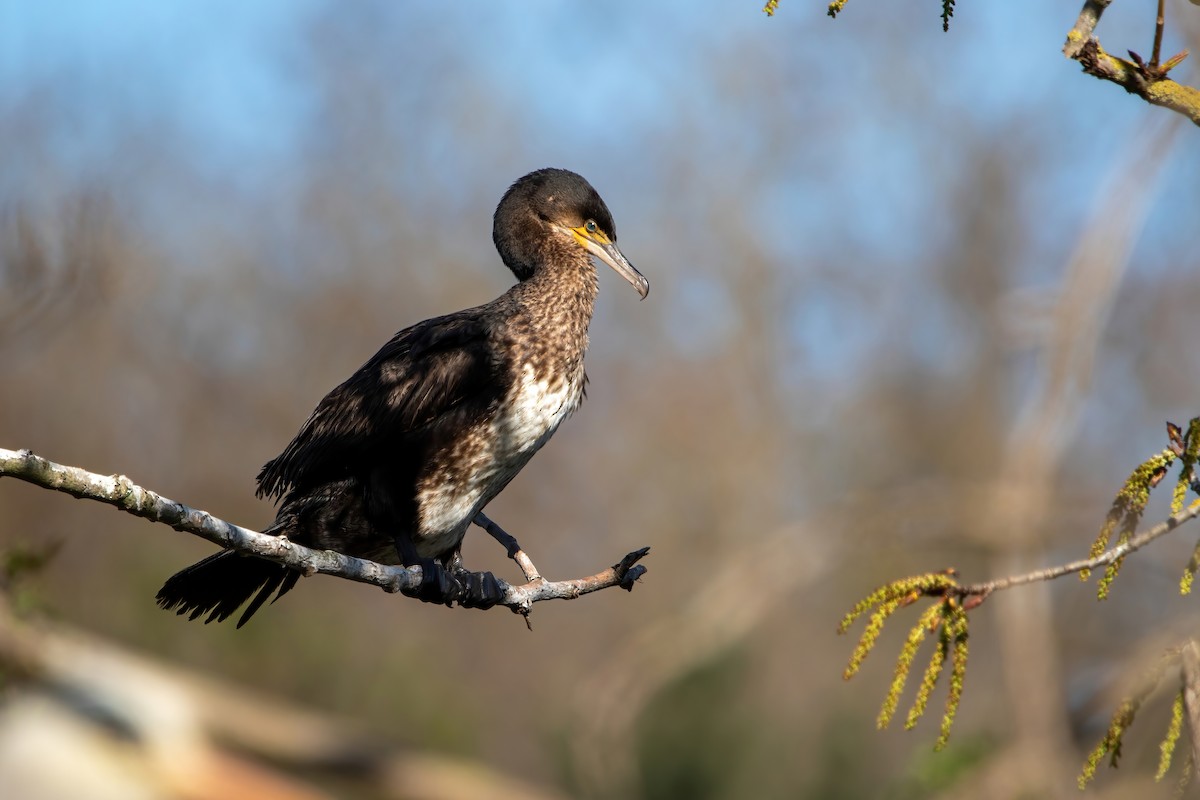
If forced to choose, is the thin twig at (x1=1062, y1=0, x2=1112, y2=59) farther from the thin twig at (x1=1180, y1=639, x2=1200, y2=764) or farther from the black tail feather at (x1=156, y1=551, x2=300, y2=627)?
the black tail feather at (x1=156, y1=551, x2=300, y2=627)

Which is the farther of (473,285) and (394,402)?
(473,285)

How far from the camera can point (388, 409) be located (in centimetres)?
414

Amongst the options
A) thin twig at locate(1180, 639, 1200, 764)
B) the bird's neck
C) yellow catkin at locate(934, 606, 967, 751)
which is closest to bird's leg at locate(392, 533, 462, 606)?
the bird's neck

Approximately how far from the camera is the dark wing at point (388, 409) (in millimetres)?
4113

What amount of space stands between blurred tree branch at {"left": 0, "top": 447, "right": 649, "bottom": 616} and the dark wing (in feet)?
1.28

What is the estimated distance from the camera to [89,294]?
559 cm

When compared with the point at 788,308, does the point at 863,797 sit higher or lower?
lower

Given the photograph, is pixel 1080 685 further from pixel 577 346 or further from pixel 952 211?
pixel 952 211

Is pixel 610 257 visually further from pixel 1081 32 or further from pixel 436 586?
pixel 1081 32

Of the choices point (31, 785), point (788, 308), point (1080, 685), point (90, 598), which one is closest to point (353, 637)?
point (90, 598)

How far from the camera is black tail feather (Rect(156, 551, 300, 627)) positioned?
399 cm

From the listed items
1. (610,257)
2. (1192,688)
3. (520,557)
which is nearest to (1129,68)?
(1192,688)

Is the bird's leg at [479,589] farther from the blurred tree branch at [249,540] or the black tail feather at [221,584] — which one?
the black tail feather at [221,584]

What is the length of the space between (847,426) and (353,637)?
34.6 ft
